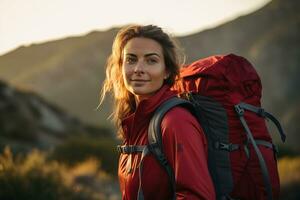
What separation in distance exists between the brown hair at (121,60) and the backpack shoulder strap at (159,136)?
0.44 metres

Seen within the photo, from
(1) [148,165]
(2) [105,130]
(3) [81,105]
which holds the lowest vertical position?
(3) [81,105]

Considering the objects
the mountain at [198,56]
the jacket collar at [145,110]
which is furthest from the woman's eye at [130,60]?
the mountain at [198,56]

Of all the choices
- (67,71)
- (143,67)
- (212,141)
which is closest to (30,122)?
(143,67)

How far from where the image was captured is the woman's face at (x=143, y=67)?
10.2ft

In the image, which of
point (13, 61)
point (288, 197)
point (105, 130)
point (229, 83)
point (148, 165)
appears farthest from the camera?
point (13, 61)

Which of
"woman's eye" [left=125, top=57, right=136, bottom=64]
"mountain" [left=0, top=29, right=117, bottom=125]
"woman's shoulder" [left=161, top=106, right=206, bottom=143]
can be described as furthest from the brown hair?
"mountain" [left=0, top=29, right=117, bottom=125]

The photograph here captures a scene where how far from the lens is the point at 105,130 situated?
30234 millimetres

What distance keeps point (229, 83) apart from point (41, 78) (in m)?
102

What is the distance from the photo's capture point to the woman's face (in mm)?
3105

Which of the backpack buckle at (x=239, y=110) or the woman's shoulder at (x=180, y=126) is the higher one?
the woman's shoulder at (x=180, y=126)

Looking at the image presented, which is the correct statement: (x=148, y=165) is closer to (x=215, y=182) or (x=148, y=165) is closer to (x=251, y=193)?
(x=215, y=182)

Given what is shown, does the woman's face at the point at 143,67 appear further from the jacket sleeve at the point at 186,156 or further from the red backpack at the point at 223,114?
the jacket sleeve at the point at 186,156

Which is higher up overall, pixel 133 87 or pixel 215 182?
pixel 133 87

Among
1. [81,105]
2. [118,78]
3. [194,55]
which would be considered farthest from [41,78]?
[118,78]
